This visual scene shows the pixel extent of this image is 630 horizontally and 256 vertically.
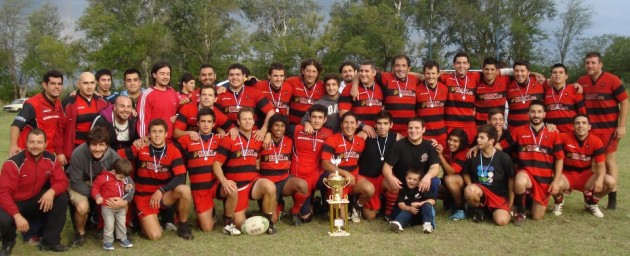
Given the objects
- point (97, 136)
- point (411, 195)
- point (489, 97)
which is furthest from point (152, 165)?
point (489, 97)

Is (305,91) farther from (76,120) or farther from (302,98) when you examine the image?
(76,120)

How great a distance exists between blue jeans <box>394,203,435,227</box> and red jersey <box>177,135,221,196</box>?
7.05 feet

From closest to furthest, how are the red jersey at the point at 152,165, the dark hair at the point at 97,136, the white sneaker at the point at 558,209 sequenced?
the dark hair at the point at 97,136 → the red jersey at the point at 152,165 → the white sneaker at the point at 558,209

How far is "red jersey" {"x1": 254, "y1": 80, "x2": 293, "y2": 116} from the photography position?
700cm

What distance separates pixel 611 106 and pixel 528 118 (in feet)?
3.70

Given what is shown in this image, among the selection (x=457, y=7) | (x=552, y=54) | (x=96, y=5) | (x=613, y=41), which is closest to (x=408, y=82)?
(x=96, y=5)

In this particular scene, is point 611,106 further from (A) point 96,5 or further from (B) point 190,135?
(A) point 96,5

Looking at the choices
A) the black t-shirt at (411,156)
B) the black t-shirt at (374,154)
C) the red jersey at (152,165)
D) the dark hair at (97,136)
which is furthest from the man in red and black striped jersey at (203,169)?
the black t-shirt at (411,156)

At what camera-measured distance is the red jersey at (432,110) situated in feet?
22.3

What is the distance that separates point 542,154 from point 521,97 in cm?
95

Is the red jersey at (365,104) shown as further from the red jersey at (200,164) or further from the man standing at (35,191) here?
the man standing at (35,191)

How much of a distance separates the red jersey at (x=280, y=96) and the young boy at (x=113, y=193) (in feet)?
7.27

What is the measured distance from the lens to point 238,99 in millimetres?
6684

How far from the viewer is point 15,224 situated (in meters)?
4.91
